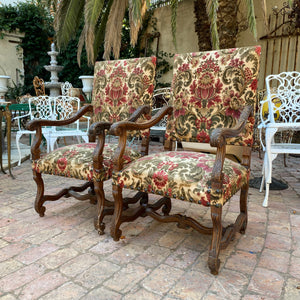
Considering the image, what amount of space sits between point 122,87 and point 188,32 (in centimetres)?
592

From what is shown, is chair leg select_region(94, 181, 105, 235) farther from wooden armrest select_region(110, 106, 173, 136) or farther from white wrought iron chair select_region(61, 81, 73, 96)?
white wrought iron chair select_region(61, 81, 73, 96)

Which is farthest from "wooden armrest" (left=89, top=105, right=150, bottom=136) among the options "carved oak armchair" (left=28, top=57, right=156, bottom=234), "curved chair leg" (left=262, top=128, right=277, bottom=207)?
"curved chair leg" (left=262, top=128, right=277, bottom=207)

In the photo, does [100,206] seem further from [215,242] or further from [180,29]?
[180,29]

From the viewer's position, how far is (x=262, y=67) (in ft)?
19.9

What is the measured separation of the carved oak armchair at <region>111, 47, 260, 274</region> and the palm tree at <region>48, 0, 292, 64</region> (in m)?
2.23

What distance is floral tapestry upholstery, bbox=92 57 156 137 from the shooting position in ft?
7.52

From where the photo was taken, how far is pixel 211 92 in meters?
2.07

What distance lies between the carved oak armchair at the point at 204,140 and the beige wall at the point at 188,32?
431 cm

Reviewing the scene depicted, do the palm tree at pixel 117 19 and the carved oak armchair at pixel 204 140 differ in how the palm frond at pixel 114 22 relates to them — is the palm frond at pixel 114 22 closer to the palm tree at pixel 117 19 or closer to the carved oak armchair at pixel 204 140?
the palm tree at pixel 117 19

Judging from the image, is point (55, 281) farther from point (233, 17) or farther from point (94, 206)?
point (233, 17)

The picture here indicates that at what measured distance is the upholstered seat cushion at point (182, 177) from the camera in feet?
5.00

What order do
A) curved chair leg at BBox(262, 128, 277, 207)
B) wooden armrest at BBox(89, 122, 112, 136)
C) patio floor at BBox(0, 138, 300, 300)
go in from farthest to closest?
curved chair leg at BBox(262, 128, 277, 207), wooden armrest at BBox(89, 122, 112, 136), patio floor at BBox(0, 138, 300, 300)

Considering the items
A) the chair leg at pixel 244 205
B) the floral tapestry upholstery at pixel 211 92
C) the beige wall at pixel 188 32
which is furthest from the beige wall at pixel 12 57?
the chair leg at pixel 244 205

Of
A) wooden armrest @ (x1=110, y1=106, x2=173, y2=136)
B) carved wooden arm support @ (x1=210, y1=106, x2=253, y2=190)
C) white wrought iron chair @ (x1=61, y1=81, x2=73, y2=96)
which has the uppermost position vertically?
white wrought iron chair @ (x1=61, y1=81, x2=73, y2=96)
